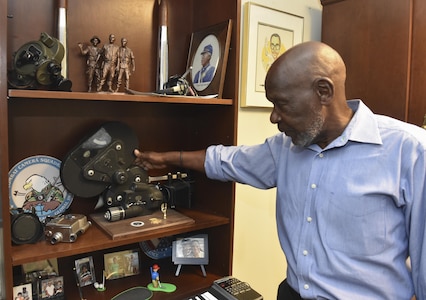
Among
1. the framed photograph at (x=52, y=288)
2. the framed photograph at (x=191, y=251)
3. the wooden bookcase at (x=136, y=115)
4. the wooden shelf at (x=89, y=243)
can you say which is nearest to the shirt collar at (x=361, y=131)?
the wooden bookcase at (x=136, y=115)

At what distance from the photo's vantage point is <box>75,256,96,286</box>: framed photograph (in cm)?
136

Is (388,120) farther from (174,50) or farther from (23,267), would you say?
(23,267)

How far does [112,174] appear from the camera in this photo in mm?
1324

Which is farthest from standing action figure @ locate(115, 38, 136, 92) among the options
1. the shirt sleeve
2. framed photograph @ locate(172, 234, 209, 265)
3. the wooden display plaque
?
the shirt sleeve

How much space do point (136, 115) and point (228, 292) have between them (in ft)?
2.44

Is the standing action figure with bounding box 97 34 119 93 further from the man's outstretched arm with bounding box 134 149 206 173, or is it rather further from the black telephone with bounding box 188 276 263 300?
the black telephone with bounding box 188 276 263 300

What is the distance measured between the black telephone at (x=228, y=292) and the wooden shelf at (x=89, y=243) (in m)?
0.21

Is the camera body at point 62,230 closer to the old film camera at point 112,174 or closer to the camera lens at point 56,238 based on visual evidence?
the camera lens at point 56,238

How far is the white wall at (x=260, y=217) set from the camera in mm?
1998

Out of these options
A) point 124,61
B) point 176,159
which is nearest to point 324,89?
point 176,159

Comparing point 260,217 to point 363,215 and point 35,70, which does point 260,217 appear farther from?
point 35,70

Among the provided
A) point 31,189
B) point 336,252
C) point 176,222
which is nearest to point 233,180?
point 176,222

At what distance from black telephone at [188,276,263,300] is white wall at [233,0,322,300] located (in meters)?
0.66

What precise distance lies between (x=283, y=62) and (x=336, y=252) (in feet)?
1.95
